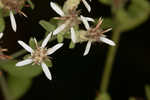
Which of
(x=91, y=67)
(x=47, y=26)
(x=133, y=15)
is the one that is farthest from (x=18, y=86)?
(x=133, y=15)

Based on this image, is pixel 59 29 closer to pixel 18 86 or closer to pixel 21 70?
pixel 21 70

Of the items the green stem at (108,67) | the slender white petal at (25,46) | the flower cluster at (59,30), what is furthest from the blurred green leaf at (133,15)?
the slender white petal at (25,46)

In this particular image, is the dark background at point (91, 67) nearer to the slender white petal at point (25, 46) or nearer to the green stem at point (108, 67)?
the green stem at point (108, 67)

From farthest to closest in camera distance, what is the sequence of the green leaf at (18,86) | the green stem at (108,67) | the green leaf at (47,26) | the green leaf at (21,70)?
the green stem at (108,67) < the green leaf at (18,86) < the green leaf at (21,70) < the green leaf at (47,26)

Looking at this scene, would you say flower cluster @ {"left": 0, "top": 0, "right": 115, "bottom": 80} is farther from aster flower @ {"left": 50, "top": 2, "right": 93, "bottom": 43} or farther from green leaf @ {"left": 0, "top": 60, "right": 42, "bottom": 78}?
green leaf @ {"left": 0, "top": 60, "right": 42, "bottom": 78}

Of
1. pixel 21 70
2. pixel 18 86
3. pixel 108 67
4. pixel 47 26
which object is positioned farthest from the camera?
pixel 108 67

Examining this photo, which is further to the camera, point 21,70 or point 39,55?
point 21,70
